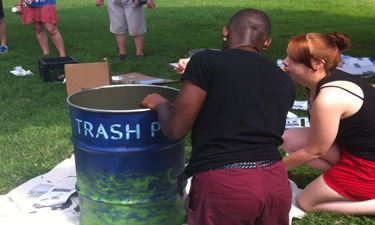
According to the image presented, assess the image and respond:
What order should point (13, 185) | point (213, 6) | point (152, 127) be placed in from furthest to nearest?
point (213, 6) < point (13, 185) < point (152, 127)

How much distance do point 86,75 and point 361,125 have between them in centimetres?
180

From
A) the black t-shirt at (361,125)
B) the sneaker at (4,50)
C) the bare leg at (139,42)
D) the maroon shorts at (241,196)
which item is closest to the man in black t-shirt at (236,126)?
the maroon shorts at (241,196)

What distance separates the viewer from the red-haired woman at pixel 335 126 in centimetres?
254

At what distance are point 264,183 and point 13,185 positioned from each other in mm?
1924

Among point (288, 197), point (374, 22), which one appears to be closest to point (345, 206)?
point (288, 197)

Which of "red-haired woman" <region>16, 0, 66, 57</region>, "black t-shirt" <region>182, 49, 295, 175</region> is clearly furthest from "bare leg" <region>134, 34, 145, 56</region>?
"black t-shirt" <region>182, 49, 295, 175</region>

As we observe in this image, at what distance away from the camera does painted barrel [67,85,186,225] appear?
7.40 feet

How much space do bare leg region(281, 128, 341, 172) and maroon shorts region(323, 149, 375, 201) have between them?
86mm

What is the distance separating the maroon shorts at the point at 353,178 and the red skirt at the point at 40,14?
4920 mm

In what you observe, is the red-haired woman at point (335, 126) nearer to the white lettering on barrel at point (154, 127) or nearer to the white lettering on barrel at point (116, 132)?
the white lettering on barrel at point (154, 127)

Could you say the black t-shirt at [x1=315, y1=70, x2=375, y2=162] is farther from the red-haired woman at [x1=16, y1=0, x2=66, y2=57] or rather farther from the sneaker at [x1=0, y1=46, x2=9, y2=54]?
the sneaker at [x1=0, y1=46, x2=9, y2=54]

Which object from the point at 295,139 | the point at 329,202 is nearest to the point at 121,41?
the point at 295,139

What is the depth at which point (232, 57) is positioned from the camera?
1.94m

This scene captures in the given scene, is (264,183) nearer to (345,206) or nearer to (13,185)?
(345,206)
